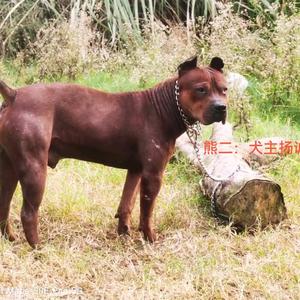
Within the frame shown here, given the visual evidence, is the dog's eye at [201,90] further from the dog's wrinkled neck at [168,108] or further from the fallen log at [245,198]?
the fallen log at [245,198]

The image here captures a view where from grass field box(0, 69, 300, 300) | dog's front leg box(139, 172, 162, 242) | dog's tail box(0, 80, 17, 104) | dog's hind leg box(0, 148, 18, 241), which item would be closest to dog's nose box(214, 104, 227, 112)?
dog's front leg box(139, 172, 162, 242)

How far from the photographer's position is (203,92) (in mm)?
4309

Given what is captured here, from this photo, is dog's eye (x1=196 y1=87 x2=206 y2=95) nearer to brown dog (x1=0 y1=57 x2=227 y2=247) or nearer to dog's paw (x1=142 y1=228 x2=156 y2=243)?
brown dog (x1=0 y1=57 x2=227 y2=247)

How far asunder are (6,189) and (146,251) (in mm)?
1064

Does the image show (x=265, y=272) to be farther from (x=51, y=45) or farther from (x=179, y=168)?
(x=51, y=45)

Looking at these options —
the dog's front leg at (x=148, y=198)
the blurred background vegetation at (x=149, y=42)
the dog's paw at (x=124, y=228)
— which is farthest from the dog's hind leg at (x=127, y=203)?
the blurred background vegetation at (x=149, y=42)

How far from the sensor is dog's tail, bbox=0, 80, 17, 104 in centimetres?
415

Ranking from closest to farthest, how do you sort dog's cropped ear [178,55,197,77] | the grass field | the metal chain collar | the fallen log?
the grass field < dog's cropped ear [178,55,197,77] < the metal chain collar < the fallen log

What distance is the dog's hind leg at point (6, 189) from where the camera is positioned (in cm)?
443

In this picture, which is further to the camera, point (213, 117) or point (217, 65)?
point (217, 65)

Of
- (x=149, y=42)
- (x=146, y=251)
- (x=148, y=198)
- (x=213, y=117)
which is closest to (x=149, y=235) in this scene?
(x=146, y=251)

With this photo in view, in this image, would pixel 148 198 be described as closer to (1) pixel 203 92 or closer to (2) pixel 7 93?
(1) pixel 203 92

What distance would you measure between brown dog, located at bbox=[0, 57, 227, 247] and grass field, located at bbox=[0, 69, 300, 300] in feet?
0.82

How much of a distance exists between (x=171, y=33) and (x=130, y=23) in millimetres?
643
